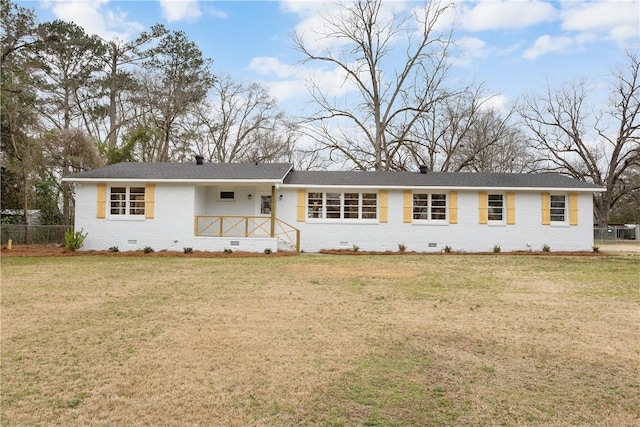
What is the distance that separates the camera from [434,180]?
56.1 ft

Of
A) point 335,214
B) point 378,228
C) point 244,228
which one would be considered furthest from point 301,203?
point 378,228

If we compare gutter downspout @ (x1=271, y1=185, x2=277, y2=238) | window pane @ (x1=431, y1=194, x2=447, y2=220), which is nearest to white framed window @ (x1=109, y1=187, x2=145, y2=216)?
gutter downspout @ (x1=271, y1=185, x2=277, y2=238)

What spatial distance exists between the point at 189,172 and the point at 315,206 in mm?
5304

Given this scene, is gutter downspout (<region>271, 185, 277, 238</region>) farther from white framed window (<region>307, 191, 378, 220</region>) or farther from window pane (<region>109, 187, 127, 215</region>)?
window pane (<region>109, 187, 127, 215</region>)

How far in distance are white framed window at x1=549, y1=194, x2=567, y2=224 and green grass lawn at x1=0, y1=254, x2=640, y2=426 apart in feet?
27.4

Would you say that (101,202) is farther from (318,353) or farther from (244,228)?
(318,353)

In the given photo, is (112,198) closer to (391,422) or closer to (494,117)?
(391,422)

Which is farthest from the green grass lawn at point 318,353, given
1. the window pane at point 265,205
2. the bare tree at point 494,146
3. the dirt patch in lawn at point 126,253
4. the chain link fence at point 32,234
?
the bare tree at point 494,146

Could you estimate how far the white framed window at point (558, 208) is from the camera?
16.7 meters

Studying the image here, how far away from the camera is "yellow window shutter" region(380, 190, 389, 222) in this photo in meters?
16.6

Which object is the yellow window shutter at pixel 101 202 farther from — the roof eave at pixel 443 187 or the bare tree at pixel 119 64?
the bare tree at pixel 119 64

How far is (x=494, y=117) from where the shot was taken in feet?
109

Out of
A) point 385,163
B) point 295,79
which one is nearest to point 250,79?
point 295,79

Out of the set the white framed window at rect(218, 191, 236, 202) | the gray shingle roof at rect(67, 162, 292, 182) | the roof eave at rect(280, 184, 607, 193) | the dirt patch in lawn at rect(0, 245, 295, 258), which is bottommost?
the dirt patch in lawn at rect(0, 245, 295, 258)
